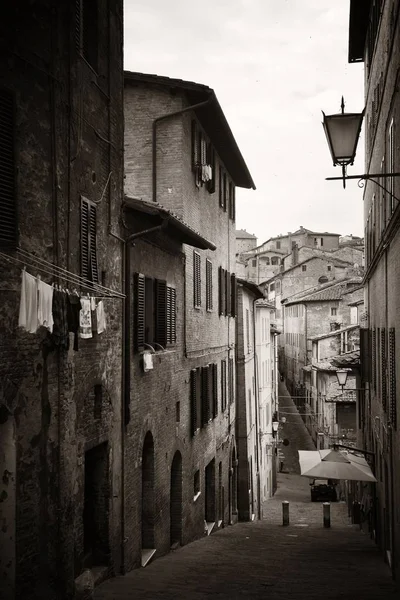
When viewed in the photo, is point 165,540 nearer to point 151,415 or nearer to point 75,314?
point 151,415

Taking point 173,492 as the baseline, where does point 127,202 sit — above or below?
above

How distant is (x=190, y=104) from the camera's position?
1862 centimetres

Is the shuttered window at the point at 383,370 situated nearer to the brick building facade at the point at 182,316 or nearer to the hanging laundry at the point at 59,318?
the brick building facade at the point at 182,316

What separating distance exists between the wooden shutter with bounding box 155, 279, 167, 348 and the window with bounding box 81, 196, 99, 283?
414cm

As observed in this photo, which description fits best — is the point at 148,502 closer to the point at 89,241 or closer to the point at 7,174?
the point at 89,241

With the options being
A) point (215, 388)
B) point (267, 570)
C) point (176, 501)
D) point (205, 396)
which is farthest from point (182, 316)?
point (267, 570)

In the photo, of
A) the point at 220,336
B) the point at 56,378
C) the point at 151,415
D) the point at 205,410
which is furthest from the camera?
the point at 220,336

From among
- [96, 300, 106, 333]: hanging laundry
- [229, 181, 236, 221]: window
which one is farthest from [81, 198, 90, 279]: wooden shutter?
[229, 181, 236, 221]: window

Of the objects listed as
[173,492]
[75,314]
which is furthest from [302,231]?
[75,314]

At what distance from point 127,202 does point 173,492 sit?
8079 mm

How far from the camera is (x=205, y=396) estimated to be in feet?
68.8

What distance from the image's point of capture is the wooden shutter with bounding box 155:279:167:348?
1534 cm

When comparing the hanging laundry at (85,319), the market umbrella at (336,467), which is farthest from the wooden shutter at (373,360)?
the hanging laundry at (85,319)

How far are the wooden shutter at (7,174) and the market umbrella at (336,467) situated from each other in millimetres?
11247
